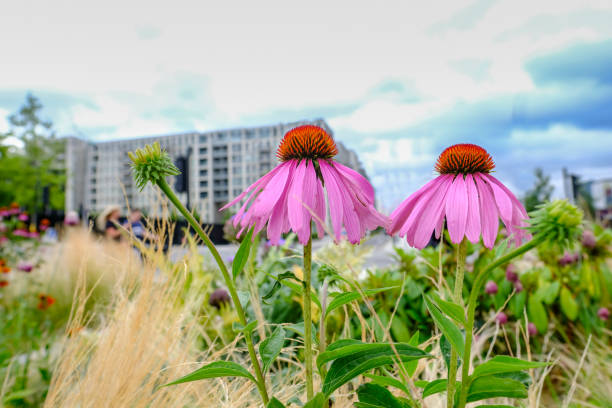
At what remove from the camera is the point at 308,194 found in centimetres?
51

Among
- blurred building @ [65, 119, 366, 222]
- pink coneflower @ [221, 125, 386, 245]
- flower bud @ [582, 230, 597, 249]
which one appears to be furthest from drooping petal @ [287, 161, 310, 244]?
blurred building @ [65, 119, 366, 222]

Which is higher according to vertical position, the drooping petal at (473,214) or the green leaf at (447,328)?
the drooping petal at (473,214)

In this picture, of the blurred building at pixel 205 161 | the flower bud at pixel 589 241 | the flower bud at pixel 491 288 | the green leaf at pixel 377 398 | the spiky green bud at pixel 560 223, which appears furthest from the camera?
the blurred building at pixel 205 161

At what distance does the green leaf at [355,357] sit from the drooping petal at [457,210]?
14 centimetres

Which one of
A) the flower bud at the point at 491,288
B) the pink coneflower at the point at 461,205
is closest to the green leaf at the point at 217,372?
the pink coneflower at the point at 461,205

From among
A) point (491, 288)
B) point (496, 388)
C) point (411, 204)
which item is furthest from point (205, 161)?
point (496, 388)

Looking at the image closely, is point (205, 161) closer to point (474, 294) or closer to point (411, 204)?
point (411, 204)

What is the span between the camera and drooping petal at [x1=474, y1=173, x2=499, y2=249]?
0.52 meters

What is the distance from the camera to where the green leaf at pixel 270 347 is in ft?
1.70

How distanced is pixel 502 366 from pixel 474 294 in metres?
0.08

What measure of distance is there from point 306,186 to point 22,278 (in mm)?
4184

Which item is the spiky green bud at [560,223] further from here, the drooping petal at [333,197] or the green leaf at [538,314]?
the green leaf at [538,314]

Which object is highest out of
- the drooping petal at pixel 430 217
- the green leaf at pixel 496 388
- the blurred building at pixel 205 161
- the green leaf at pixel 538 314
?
the blurred building at pixel 205 161

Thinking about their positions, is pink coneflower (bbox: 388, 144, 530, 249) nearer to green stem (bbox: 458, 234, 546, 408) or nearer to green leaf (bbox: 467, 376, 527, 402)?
green stem (bbox: 458, 234, 546, 408)
